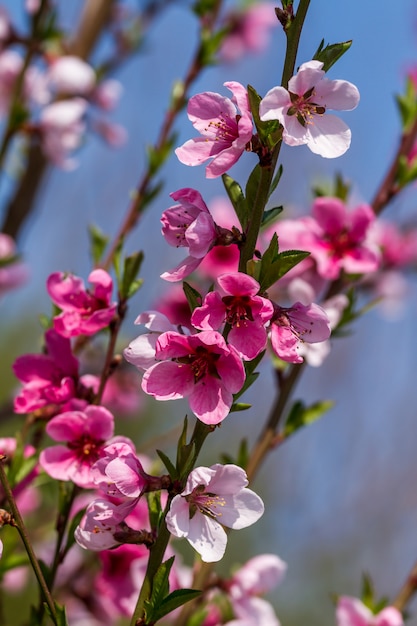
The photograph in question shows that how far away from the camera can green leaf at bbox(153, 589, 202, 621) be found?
70 cm

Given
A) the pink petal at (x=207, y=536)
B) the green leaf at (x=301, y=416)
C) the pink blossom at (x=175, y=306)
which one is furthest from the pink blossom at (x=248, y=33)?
the pink petal at (x=207, y=536)

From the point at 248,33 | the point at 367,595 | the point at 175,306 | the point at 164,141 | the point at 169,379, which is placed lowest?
the point at 367,595

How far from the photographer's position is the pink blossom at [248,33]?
276 cm

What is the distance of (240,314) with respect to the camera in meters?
0.70

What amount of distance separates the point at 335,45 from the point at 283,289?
2.46 feet

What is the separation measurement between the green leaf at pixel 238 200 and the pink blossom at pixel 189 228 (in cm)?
3

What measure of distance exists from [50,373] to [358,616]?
535 millimetres

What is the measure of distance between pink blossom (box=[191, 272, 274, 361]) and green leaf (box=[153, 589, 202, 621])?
21cm

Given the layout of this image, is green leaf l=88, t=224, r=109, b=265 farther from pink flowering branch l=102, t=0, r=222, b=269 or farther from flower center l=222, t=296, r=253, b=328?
flower center l=222, t=296, r=253, b=328

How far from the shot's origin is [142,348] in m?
0.76

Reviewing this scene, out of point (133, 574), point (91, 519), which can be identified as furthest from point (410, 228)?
point (91, 519)

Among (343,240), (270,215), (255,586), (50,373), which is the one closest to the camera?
(270,215)

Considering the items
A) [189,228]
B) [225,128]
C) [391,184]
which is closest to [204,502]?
[189,228]

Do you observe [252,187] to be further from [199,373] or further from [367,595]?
[367,595]
